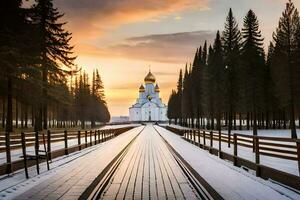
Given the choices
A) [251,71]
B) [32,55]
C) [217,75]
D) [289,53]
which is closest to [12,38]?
[32,55]

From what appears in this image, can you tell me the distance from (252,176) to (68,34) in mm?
41028

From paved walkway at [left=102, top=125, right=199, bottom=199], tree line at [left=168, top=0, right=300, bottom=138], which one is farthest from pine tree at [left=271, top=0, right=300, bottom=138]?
paved walkway at [left=102, top=125, right=199, bottom=199]

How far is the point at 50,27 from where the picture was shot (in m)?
52.2

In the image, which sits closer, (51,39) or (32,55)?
(32,55)

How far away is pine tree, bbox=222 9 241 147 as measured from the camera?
67375 millimetres

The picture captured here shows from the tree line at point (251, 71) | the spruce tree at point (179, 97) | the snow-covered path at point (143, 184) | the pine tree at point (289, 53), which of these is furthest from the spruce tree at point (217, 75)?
the spruce tree at point (179, 97)

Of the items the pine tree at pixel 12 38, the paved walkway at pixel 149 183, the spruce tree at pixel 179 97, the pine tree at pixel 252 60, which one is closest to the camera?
the paved walkway at pixel 149 183

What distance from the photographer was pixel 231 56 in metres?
67.2

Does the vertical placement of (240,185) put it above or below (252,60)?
below

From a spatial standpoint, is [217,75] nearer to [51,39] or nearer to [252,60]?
[252,60]

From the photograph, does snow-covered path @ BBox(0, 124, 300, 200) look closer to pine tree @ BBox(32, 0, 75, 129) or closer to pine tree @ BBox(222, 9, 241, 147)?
pine tree @ BBox(32, 0, 75, 129)

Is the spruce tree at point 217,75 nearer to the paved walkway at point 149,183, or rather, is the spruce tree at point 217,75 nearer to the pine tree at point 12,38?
the pine tree at point 12,38

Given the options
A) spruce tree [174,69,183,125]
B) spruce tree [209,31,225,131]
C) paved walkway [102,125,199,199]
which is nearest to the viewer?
paved walkway [102,125,199,199]

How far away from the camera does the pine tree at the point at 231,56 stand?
67.4 metres
